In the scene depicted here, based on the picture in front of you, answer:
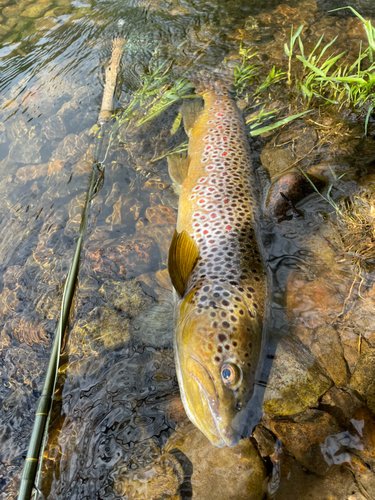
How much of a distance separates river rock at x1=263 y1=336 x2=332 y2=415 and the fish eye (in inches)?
15.6

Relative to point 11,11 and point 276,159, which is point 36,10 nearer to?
point 11,11

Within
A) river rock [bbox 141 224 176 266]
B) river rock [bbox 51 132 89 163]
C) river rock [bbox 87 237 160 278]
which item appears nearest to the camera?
river rock [bbox 87 237 160 278]

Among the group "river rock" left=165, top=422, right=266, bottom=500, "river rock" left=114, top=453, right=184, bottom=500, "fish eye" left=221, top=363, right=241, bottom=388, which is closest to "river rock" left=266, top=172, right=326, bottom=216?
"fish eye" left=221, top=363, right=241, bottom=388

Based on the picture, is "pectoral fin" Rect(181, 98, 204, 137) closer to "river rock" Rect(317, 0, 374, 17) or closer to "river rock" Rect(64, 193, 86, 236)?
"river rock" Rect(64, 193, 86, 236)

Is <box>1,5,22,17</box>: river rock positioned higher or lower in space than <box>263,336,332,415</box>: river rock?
higher

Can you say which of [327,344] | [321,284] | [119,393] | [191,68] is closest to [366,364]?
[327,344]

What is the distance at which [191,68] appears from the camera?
5.74 meters

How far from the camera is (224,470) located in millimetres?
2357

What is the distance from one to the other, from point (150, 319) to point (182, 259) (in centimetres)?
73

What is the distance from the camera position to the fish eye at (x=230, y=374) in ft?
7.91

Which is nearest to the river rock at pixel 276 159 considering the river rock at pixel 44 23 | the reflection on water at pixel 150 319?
the reflection on water at pixel 150 319

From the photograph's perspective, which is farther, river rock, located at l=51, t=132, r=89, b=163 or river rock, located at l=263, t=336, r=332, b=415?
river rock, located at l=51, t=132, r=89, b=163

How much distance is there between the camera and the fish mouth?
228cm

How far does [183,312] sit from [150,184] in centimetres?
218
